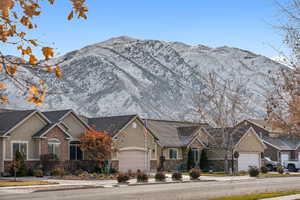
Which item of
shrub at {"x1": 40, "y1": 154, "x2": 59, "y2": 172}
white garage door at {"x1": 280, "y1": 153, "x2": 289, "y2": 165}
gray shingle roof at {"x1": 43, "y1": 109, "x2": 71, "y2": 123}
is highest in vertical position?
gray shingle roof at {"x1": 43, "y1": 109, "x2": 71, "y2": 123}

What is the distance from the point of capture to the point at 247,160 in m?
62.9

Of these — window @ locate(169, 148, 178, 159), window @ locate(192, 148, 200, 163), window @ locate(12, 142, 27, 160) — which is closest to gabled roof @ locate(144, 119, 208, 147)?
window @ locate(169, 148, 178, 159)

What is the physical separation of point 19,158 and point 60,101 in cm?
12855

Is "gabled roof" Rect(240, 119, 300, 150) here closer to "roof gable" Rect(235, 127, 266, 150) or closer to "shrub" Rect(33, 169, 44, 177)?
"roof gable" Rect(235, 127, 266, 150)

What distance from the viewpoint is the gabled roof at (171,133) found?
59062mm

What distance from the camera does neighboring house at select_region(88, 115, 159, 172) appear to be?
168ft

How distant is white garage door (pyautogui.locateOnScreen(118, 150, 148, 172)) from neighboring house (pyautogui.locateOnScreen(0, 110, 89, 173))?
4911 millimetres

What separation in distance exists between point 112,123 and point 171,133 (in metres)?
10.9

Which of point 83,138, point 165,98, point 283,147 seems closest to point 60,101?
point 165,98

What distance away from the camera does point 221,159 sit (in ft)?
199

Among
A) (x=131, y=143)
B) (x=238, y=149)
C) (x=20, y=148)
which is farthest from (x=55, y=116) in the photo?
(x=238, y=149)

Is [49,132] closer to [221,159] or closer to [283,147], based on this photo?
[221,159]

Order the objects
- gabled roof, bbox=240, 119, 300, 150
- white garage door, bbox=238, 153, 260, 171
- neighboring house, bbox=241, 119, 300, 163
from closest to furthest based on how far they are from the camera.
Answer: white garage door, bbox=238, 153, 260, 171 < neighboring house, bbox=241, 119, 300, 163 < gabled roof, bbox=240, 119, 300, 150

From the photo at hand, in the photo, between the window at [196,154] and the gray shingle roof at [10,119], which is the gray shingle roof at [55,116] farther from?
the window at [196,154]
